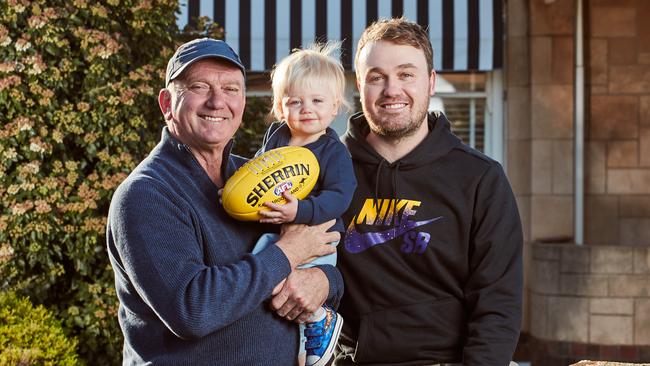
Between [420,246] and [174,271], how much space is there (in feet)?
3.03

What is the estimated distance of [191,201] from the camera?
2539 mm

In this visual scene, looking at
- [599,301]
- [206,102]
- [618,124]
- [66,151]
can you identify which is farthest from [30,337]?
[618,124]

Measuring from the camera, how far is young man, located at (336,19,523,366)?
2.94 metres

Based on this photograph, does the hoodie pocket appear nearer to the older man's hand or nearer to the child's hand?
the older man's hand

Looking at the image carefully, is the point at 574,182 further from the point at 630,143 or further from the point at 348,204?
the point at 348,204

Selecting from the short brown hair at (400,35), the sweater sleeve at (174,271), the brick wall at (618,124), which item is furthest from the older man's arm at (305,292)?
the brick wall at (618,124)

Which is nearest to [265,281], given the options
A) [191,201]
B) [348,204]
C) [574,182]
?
[191,201]

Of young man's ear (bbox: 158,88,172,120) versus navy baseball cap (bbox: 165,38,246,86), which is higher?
navy baseball cap (bbox: 165,38,246,86)

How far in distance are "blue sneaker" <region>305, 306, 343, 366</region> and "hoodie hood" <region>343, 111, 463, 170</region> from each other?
0.56 metres

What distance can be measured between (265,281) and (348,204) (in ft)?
1.79

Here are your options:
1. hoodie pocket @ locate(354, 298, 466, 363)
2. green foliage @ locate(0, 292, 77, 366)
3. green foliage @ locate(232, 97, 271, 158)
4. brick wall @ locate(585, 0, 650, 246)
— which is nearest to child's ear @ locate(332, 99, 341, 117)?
hoodie pocket @ locate(354, 298, 466, 363)

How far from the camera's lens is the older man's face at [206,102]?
2.63 m

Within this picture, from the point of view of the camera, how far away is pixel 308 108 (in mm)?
3080

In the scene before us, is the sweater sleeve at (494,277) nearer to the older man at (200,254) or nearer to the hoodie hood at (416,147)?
the hoodie hood at (416,147)
